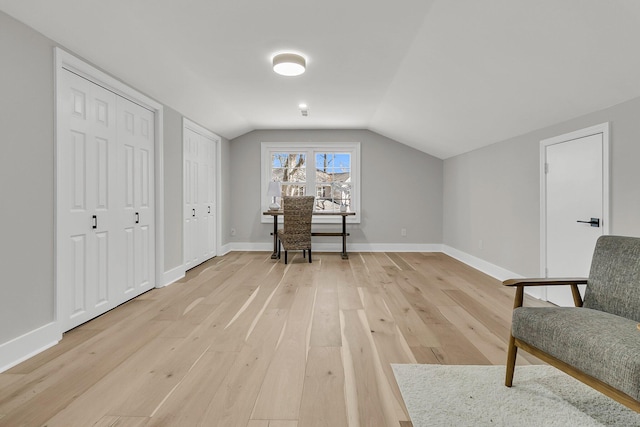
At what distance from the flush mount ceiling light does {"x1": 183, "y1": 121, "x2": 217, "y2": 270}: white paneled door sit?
1.96m

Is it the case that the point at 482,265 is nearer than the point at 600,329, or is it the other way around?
the point at 600,329

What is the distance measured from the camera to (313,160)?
20.5 feet

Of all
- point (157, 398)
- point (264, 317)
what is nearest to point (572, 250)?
point (264, 317)

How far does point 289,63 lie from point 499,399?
3.04m

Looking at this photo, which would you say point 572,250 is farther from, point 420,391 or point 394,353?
point 420,391

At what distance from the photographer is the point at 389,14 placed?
2385 millimetres

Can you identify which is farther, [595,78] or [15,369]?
[595,78]

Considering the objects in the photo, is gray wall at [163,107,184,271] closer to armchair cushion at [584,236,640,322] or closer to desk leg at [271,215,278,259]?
desk leg at [271,215,278,259]

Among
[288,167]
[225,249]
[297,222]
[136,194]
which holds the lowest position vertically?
[225,249]

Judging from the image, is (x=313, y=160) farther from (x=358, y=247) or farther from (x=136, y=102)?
(x=136, y=102)

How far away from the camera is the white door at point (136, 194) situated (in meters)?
3.10

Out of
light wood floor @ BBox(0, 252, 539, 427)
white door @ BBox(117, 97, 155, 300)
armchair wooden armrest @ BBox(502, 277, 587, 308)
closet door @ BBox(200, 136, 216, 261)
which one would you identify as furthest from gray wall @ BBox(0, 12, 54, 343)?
armchair wooden armrest @ BBox(502, 277, 587, 308)

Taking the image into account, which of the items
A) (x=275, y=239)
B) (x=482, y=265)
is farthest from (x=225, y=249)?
(x=482, y=265)

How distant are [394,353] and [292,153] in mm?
4807
